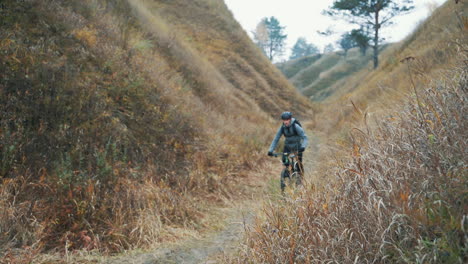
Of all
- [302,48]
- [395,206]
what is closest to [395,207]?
[395,206]

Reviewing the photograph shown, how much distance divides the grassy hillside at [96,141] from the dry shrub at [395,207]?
2783mm

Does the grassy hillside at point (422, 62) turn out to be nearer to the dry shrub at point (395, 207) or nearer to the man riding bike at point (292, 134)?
the dry shrub at point (395, 207)

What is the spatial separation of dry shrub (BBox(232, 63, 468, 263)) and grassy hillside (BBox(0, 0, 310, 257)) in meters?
2.78

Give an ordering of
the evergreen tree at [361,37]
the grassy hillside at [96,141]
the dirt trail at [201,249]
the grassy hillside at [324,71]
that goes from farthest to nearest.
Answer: the grassy hillside at [324,71] → the evergreen tree at [361,37] → the grassy hillside at [96,141] → the dirt trail at [201,249]

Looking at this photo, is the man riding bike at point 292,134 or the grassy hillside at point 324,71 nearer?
the man riding bike at point 292,134

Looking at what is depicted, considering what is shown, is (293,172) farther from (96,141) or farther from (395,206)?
(96,141)

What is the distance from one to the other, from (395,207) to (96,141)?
5495mm

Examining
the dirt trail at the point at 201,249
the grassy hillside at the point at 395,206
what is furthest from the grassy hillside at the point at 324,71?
the grassy hillside at the point at 395,206

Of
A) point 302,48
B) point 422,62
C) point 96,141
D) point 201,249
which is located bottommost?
point 201,249

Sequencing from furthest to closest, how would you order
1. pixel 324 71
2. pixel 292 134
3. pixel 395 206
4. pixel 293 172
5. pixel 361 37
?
pixel 324 71 < pixel 361 37 < pixel 292 134 < pixel 293 172 < pixel 395 206

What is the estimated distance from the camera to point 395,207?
85.0 inches

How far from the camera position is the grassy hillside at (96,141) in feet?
14.2

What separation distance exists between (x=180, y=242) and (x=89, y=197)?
1737 mm

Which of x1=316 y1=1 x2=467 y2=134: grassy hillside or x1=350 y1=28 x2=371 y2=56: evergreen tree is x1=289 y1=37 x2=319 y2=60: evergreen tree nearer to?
x1=350 y1=28 x2=371 y2=56: evergreen tree
